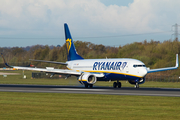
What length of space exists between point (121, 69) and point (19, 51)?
391ft

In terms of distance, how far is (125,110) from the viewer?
18719 millimetres

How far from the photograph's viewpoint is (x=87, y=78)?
44062mm

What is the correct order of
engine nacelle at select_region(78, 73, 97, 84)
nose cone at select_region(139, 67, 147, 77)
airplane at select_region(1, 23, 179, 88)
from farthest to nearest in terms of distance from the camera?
1. engine nacelle at select_region(78, 73, 97, 84)
2. airplane at select_region(1, 23, 179, 88)
3. nose cone at select_region(139, 67, 147, 77)

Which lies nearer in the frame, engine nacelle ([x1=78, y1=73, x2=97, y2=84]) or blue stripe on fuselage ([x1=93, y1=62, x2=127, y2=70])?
blue stripe on fuselage ([x1=93, y1=62, x2=127, y2=70])

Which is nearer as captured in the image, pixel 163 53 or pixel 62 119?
pixel 62 119

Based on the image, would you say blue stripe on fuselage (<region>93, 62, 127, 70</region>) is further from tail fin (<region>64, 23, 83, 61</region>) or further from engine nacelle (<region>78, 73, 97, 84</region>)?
tail fin (<region>64, 23, 83, 61</region>)

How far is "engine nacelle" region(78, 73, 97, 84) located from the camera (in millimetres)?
44000

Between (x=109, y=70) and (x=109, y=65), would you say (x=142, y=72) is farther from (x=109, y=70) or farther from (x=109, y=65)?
(x=109, y=65)

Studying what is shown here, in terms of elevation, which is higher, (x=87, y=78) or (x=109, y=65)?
(x=109, y=65)

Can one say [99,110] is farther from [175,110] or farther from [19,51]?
[19,51]

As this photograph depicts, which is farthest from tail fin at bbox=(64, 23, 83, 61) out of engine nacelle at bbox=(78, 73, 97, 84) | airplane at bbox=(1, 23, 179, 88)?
engine nacelle at bbox=(78, 73, 97, 84)

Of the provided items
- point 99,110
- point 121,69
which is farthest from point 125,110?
point 121,69

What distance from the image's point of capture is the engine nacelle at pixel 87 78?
44.0 metres

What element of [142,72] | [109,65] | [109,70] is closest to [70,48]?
[109,65]
